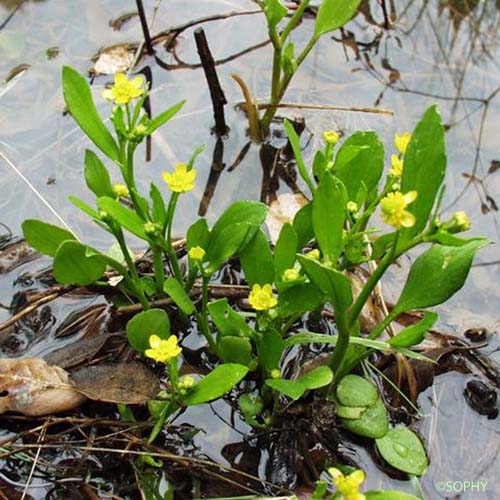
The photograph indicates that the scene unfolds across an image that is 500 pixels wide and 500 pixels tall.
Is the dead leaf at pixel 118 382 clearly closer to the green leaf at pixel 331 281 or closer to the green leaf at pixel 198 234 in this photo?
the green leaf at pixel 198 234

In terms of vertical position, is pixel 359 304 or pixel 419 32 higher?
pixel 419 32

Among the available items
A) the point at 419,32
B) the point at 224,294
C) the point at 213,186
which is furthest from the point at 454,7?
the point at 224,294

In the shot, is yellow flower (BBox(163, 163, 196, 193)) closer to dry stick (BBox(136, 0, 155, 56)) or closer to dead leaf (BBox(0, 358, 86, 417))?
dead leaf (BBox(0, 358, 86, 417))

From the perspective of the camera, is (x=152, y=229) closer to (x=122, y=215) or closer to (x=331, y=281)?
(x=122, y=215)

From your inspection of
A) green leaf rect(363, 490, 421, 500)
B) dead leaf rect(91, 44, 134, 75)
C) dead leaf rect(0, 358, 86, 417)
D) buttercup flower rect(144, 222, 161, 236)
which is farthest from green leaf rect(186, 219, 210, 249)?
dead leaf rect(91, 44, 134, 75)

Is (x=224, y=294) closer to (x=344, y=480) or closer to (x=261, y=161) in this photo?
(x=261, y=161)

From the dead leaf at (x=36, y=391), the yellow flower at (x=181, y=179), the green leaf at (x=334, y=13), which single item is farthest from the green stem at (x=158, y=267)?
the green leaf at (x=334, y=13)

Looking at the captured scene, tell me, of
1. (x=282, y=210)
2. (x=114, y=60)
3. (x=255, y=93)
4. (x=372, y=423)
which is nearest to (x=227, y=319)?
(x=372, y=423)
